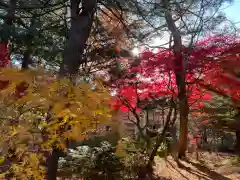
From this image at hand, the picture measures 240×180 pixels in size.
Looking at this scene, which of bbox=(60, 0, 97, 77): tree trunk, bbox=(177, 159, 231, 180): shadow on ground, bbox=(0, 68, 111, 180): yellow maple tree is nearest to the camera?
bbox=(0, 68, 111, 180): yellow maple tree

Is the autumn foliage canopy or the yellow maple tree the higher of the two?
the autumn foliage canopy

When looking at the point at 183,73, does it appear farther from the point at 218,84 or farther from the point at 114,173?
the point at 114,173

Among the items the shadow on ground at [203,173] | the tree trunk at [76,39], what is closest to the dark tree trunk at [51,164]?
the tree trunk at [76,39]

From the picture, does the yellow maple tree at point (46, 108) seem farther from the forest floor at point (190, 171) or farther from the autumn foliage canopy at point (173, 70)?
the forest floor at point (190, 171)

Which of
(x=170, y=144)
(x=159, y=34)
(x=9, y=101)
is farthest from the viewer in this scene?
(x=170, y=144)

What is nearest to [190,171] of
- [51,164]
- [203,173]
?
[203,173]

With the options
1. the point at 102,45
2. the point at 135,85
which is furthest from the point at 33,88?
the point at 135,85

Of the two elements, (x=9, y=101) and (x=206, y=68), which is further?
(x=206, y=68)

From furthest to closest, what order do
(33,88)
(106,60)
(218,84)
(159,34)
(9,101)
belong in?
(218,84)
(106,60)
(159,34)
(9,101)
(33,88)

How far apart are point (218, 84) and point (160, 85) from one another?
144 cm

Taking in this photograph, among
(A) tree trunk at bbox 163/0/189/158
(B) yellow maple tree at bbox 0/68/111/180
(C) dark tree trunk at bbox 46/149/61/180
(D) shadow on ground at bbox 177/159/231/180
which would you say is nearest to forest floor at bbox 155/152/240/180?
(D) shadow on ground at bbox 177/159/231/180

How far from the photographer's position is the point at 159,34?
4.18 meters

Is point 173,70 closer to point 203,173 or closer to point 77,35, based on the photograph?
point 203,173

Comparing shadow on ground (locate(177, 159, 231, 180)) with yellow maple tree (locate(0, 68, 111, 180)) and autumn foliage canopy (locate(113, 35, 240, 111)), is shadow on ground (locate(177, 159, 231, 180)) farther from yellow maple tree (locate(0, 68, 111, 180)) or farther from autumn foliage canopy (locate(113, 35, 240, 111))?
yellow maple tree (locate(0, 68, 111, 180))
